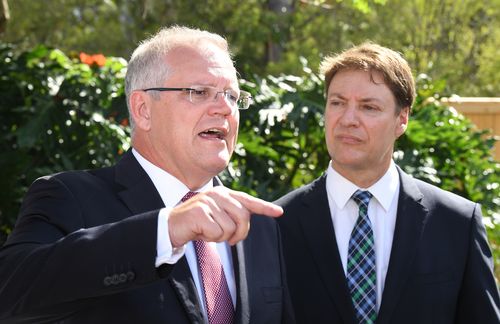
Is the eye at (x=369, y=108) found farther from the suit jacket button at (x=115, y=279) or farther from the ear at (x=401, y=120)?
the suit jacket button at (x=115, y=279)

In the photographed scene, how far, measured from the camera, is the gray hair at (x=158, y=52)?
2.93m

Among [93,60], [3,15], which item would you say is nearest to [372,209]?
[93,60]

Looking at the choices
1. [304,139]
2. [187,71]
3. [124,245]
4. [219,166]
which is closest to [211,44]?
[187,71]

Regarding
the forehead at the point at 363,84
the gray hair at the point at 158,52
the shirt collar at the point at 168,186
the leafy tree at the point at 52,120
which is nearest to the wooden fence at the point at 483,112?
the leafy tree at the point at 52,120

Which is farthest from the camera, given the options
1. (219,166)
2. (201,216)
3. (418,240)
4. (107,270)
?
(418,240)

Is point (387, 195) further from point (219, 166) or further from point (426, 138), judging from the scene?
point (426, 138)

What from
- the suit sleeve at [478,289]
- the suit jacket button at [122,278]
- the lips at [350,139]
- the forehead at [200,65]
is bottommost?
the suit sleeve at [478,289]

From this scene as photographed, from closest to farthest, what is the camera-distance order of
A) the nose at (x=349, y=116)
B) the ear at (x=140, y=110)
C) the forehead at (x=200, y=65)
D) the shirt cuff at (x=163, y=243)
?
the shirt cuff at (x=163, y=243) → the forehead at (x=200, y=65) → the ear at (x=140, y=110) → the nose at (x=349, y=116)

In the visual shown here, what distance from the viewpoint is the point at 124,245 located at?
2309 millimetres

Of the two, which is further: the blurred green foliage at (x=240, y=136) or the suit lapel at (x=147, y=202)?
the blurred green foliage at (x=240, y=136)

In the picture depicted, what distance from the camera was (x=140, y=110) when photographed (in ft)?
9.88

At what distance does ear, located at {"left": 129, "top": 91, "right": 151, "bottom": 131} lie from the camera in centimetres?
299

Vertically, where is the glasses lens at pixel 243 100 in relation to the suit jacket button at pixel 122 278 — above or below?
above

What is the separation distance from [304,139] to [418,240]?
2321 mm
